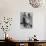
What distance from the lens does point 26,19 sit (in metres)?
5.02

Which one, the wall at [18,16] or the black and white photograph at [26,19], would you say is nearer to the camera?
the wall at [18,16]

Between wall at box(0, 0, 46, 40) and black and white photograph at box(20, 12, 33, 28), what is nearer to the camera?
wall at box(0, 0, 46, 40)

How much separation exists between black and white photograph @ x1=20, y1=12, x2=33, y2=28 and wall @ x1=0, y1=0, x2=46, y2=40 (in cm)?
12

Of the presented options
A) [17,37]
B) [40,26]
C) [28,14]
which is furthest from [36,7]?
[17,37]

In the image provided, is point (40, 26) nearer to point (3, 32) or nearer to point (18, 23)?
point (18, 23)

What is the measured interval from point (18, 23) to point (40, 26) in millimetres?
869

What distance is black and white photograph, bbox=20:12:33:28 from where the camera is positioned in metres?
4.97

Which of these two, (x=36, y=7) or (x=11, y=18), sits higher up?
(x=36, y=7)

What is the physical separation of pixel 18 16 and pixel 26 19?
1.10ft

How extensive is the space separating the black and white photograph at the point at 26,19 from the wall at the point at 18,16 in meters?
0.12

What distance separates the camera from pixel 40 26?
506cm

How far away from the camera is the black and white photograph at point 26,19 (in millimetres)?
4973

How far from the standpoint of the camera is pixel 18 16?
4945 mm

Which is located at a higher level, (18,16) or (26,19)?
(18,16)
